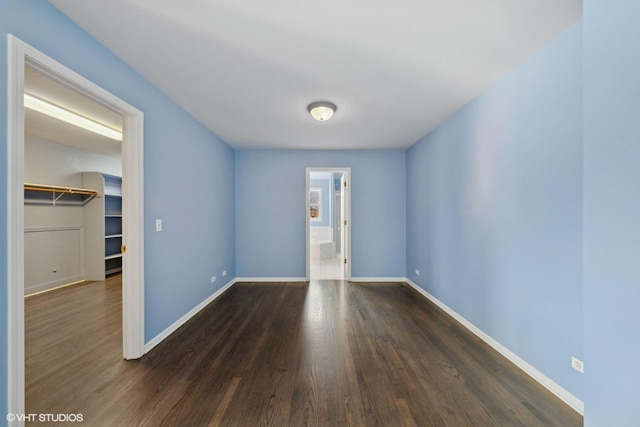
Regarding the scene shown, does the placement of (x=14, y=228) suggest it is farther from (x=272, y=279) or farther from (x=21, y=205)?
(x=272, y=279)

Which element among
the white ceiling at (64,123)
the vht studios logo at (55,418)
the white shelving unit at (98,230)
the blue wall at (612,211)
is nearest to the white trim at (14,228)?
the vht studios logo at (55,418)

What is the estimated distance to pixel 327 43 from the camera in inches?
74.2

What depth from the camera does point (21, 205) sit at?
1.37 meters

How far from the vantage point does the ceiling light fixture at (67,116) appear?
3.03 metres

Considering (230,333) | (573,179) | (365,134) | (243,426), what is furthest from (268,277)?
(573,179)

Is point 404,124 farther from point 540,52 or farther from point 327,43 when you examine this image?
point 327,43

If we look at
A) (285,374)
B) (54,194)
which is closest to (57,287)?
(54,194)

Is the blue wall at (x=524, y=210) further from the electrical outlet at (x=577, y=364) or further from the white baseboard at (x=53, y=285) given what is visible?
the white baseboard at (x=53, y=285)

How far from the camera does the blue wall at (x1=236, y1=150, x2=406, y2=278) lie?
4.84 meters

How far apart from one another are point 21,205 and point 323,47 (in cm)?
208

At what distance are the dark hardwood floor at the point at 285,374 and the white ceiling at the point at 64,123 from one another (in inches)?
85.0

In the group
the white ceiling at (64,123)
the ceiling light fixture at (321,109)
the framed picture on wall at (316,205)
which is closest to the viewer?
the white ceiling at (64,123)

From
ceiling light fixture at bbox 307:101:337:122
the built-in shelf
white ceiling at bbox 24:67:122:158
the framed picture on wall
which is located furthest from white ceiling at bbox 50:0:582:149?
the framed picture on wall

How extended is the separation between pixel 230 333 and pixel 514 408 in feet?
7.98
